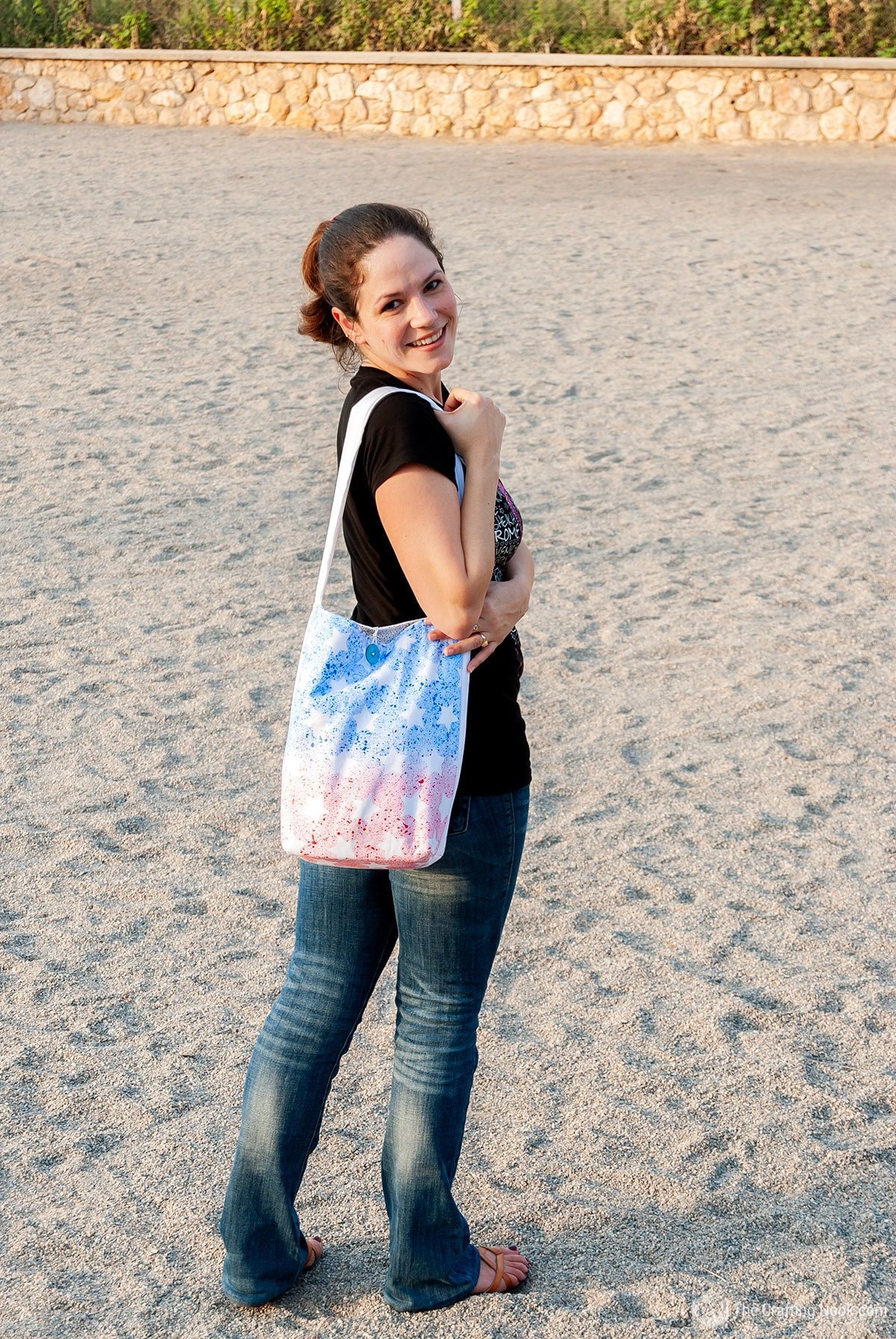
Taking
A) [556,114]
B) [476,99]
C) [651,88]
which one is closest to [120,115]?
[476,99]

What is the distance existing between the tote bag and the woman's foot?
90 centimetres

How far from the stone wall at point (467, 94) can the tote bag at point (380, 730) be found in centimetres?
1528

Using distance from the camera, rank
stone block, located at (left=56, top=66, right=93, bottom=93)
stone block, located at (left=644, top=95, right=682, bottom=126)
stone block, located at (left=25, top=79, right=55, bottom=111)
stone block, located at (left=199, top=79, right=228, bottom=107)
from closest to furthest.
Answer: stone block, located at (left=644, top=95, right=682, bottom=126) < stone block, located at (left=199, top=79, right=228, bottom=107) < stone block, located at (left=56, top=66, right=93, bottom=93) < stone block, located at (left=25, top=79, right=55, bottom=111)

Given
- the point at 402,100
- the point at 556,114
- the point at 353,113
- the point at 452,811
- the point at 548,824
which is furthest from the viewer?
the point at 353,113

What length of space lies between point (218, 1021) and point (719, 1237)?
4.15 feet

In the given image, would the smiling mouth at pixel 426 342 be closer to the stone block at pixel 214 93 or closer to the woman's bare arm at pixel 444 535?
the woman's bare arm at pixel 444 535

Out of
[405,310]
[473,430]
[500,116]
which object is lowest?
[500,116]

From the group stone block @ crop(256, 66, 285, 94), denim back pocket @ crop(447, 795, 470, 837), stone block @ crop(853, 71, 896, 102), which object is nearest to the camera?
denim back pocket @ crop(447, 795, 470, 837)

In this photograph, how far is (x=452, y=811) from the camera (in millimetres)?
2150

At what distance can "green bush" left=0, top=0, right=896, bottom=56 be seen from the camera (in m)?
16.4

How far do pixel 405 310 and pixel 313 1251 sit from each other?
1.66 metres

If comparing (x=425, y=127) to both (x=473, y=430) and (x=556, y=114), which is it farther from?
(x=473, y=430)

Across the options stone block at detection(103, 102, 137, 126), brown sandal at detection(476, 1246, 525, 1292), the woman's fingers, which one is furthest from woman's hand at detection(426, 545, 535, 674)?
stone block at detection(103, 102, 137, 126)

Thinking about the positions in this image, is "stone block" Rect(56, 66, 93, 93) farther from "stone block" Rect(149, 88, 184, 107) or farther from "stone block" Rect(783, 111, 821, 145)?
"stone block" Rect(783, 111, 821, 145)
